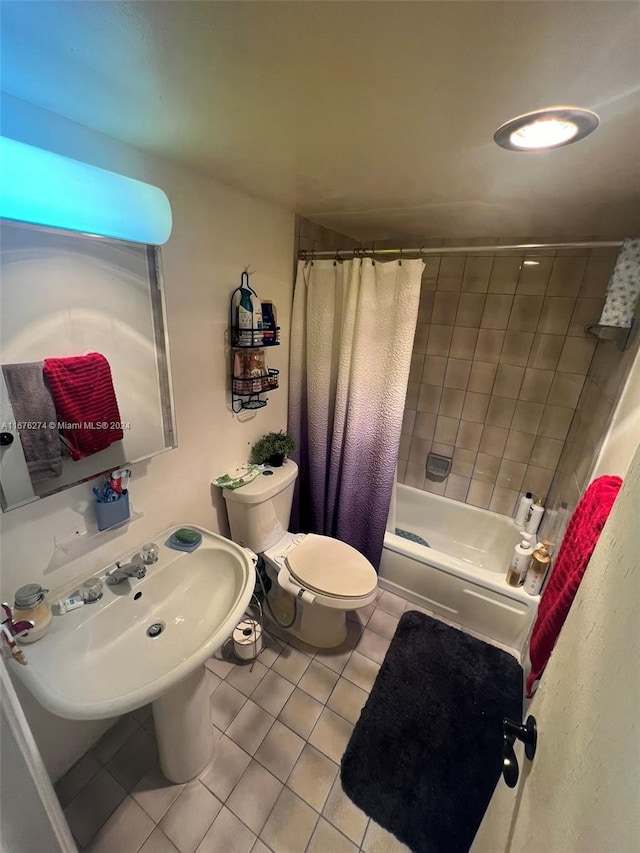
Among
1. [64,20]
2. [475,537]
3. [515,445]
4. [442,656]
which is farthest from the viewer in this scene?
[475,537]

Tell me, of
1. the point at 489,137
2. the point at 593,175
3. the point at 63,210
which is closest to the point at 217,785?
the point at 63,210

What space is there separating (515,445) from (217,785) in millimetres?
2244

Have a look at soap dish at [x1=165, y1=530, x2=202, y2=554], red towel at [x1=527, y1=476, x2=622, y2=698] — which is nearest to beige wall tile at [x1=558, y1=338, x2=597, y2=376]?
red towel at [x1=527, y1=476, x2=622, y2=698]

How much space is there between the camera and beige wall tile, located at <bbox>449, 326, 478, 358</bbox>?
2250 millimetres

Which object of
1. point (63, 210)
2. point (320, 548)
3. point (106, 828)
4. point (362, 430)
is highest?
point (63, 210)

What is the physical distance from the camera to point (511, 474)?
90.7 inches

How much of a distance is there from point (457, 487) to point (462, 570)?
76 cm

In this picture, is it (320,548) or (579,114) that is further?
(320,548)

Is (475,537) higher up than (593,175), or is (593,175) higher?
(593,175)

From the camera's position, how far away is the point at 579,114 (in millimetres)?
729

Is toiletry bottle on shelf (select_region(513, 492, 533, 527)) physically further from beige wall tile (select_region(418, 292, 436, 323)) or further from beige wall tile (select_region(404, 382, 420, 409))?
beige wall tile (select_region(418, 292, 436, 323))

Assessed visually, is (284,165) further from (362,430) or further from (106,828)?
(106,828)

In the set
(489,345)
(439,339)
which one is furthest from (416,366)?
(489,345)

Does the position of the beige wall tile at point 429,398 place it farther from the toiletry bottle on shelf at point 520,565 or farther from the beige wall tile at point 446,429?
the toiletry bottle on shelf at point 520,565
